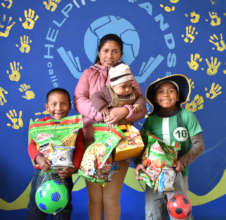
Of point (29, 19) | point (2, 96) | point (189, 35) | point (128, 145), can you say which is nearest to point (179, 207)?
point (128, 145)

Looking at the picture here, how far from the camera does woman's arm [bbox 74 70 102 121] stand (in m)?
1.60

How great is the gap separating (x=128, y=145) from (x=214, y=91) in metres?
1.33

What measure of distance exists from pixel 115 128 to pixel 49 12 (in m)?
1.40

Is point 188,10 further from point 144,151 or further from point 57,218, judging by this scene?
point 57,218

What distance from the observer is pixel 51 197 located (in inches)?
55.0

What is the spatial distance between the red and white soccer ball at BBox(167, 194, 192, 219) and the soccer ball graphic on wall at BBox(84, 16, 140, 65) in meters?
1.33

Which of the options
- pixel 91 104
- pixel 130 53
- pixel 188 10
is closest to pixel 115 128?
pixel 91 104

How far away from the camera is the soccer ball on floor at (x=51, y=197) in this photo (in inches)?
55.1

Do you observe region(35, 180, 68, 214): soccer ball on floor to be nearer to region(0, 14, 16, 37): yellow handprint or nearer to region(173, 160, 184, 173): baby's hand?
region(173, 160, 184, 173): baby's hand

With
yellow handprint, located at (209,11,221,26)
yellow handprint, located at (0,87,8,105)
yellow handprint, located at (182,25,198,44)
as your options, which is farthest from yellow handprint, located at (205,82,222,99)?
yellow handprint, located at (0,87,8,105)

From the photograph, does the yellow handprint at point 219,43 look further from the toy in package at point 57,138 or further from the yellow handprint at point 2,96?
the yellow handprint at point 2,96

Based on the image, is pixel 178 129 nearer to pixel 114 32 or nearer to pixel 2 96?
pixel 114 32

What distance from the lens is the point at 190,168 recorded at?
239 cm

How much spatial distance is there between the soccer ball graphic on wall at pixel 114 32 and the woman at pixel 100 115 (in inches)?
22.5
